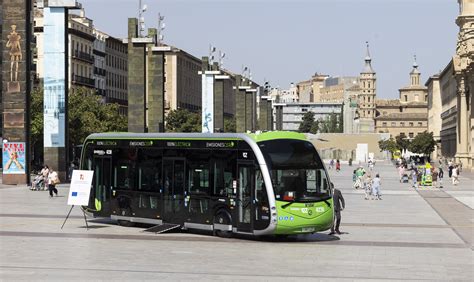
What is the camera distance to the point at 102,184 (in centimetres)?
2994

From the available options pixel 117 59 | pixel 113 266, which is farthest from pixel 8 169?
pixel 117 59

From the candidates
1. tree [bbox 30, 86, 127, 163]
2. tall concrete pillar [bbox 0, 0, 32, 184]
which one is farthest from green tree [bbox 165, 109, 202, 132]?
tall concrete pillar [bbox 0, 0, 32, 184]

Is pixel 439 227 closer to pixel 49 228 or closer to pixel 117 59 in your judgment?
pixel 49 228

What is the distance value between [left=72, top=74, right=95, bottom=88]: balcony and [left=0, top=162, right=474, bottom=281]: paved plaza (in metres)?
83.5

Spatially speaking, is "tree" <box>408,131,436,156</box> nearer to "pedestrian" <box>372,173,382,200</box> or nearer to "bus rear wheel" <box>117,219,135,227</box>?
"pedestrian" <box>372,173,382,200</box>

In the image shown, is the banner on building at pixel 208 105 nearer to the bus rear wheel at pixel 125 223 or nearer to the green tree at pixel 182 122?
the bus rear wheel at pixel 125 223

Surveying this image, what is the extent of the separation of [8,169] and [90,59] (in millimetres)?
71896

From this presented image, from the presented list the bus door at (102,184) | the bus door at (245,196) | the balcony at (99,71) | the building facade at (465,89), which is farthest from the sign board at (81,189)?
the balcony at (99,71)

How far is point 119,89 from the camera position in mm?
144250

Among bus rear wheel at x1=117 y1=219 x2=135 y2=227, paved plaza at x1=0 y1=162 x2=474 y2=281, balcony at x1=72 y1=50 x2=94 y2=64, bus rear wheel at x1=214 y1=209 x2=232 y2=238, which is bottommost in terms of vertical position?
paved plaza at x1=0 y1=162 x2=474 y2=281

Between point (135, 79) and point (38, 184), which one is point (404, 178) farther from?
point (38, 184)

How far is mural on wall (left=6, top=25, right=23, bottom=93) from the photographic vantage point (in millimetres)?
53469

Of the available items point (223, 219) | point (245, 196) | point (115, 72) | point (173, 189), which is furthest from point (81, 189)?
point (115, 72)

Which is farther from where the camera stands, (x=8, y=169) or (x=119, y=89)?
(x=119, y=89)
